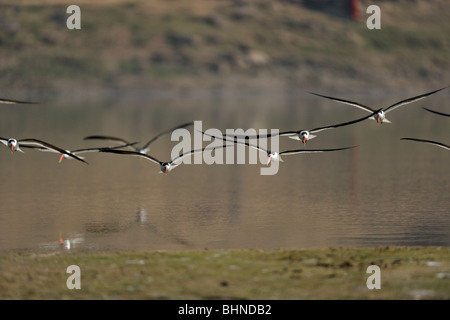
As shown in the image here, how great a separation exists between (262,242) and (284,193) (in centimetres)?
1111

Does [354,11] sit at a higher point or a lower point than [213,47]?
higher

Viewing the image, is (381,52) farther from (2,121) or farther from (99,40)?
(2,121)

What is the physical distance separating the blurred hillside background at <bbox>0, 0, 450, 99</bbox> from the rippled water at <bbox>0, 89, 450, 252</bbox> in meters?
58.3

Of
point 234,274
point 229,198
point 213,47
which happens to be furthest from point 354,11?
point 234,274

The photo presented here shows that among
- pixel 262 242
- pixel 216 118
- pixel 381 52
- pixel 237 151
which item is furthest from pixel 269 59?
pixel 262 242

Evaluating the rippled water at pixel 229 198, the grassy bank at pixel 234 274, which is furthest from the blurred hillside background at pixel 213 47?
the grassy bank at pixel 234 274

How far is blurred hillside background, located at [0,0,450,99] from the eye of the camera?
414 ft

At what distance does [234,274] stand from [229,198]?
1413 centimetres

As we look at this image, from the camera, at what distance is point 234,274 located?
19.7 meters

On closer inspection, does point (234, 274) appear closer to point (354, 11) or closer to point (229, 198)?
point (229, 198)

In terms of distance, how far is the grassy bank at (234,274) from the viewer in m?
18.3

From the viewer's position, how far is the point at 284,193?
3494 centimetres

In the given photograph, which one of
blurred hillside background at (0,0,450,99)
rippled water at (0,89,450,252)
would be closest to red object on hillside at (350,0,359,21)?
blurred hillside background at (0,0,450,99)

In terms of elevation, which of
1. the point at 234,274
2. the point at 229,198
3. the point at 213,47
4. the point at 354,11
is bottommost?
the point at 234,274
